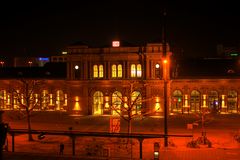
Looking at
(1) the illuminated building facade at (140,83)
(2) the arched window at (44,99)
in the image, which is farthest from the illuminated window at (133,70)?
(2) the arched window at (44,99)

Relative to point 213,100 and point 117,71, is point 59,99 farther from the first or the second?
point 213,100

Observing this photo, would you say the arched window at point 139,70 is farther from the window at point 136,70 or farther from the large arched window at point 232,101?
the large arched window at point 232,101

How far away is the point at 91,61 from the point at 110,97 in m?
5.94

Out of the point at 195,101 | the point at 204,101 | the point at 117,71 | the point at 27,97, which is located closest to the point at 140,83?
the point at 117,71

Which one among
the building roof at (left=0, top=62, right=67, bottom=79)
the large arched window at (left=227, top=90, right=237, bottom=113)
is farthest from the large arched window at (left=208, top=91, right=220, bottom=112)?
the building roof at (left=0, top=62, right=67, bottom=79)

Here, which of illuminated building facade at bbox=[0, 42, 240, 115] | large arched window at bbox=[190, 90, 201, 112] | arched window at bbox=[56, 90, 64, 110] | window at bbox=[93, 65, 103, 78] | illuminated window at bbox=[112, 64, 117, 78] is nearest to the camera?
illuminated building facade at bbox=[0, 42, 240, 115]

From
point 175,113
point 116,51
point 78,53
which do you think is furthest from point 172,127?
point 78,53

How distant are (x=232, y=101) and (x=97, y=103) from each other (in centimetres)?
1918

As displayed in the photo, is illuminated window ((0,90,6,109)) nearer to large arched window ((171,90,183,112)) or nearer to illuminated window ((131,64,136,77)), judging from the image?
illuminated window ((131,64,136,77))

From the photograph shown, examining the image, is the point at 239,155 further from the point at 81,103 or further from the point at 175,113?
the point at 81,103

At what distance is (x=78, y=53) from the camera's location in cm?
5834

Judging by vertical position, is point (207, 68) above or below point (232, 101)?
above

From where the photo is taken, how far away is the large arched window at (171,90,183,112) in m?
57.3

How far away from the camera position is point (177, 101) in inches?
2260
